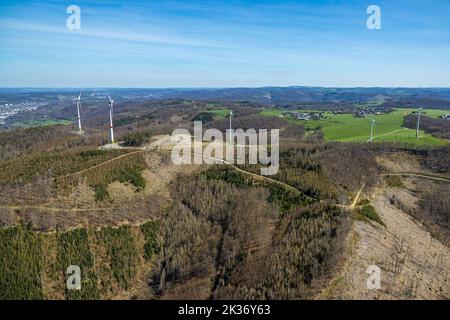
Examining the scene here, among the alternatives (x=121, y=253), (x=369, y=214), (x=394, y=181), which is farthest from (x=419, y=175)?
(x=121, y=253)

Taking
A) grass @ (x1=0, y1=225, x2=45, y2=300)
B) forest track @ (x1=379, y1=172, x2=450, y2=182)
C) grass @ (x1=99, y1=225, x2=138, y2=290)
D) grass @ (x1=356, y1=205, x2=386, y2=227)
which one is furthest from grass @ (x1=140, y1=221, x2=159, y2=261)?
forest track @ (x1=379, y1=172, x2=450, y2=182)

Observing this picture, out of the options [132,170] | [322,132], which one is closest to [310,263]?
[132,170]

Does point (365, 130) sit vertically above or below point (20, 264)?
above

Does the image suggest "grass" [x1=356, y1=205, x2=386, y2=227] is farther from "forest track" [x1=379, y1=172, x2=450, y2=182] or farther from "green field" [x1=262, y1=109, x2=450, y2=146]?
"green field" [x1=262, y1=109, x2=450, y2=146]

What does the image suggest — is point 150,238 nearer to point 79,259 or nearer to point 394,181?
point 79,259

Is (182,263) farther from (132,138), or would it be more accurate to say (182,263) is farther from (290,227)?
(132,138)

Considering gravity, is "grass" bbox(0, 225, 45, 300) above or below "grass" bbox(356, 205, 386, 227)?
below

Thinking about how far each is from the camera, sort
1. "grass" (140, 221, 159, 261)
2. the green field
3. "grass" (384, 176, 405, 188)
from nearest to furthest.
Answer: "grass" (140, 221, 159, 261) < "grass" (384, 176, 405, 188) < the green field

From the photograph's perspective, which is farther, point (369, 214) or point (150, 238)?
point (369, 214)

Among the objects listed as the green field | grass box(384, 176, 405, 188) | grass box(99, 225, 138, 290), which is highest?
the green field

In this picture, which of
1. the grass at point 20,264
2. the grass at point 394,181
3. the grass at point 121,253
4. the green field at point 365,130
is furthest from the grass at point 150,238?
the green field at point 365,130

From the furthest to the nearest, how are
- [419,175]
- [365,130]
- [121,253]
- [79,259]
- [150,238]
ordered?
[365,130] → [419,175] → [150,238] → [121,253] → [79,259]
